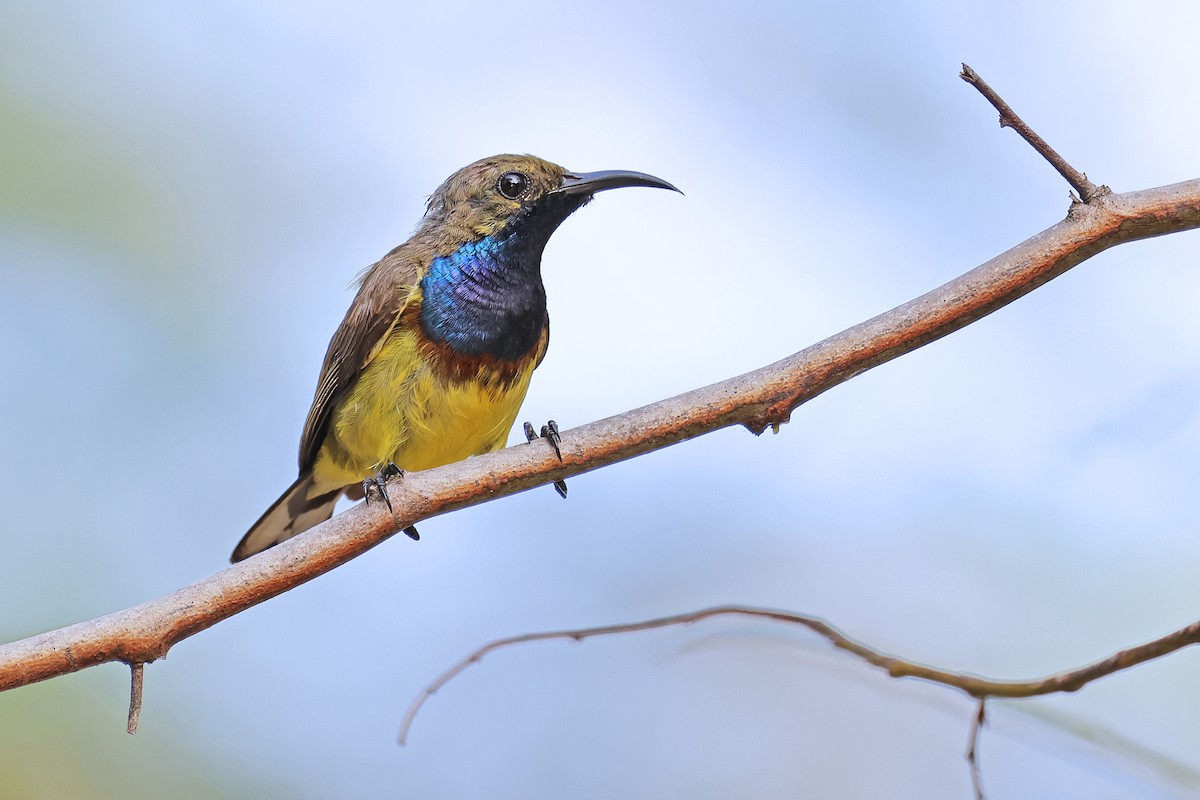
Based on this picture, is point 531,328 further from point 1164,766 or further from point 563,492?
point 1164,766

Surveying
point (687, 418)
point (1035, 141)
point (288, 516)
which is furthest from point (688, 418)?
point (288, 516)

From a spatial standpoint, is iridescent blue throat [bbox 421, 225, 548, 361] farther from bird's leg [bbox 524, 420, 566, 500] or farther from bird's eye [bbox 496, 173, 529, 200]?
bird's leg [bbox 524, 420, 566, 500]

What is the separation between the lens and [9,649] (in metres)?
2.45

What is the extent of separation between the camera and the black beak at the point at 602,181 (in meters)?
4.12

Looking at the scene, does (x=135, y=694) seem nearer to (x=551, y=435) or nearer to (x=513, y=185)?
(x=551, y=435)

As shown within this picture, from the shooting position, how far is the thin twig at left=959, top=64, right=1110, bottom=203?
2.26 m

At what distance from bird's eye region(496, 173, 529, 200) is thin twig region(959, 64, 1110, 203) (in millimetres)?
2246

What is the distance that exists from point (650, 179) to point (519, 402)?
0.96 meters

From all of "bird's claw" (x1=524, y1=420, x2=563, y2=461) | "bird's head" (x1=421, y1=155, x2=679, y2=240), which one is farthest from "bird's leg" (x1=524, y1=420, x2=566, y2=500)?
"bird's head" (x1=421, y1=155, x2=679, y2=240)

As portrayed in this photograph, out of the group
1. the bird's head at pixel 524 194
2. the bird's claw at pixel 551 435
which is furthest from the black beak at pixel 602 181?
the bird's claw at pixel 551 435

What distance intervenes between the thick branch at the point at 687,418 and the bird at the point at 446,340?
108 cm

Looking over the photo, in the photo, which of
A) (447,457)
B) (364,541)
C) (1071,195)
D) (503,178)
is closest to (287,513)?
(447,457)

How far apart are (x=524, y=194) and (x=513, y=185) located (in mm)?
63

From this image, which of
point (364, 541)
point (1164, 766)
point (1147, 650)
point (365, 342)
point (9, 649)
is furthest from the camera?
point (365, 342)
